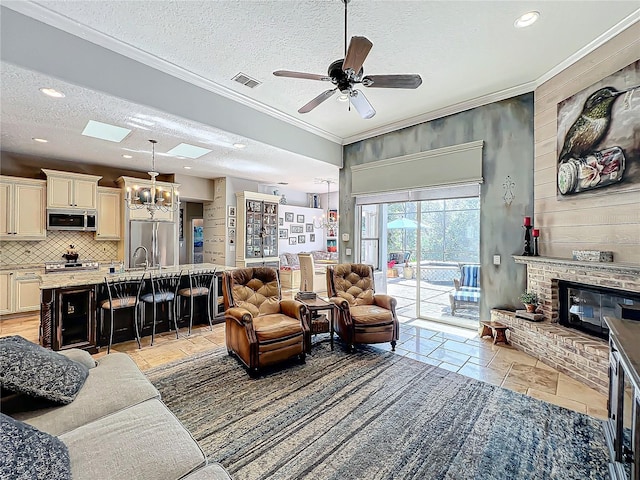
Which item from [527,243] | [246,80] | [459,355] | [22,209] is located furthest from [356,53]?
[22,209]

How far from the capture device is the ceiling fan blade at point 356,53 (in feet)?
6.22

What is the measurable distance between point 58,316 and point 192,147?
292cm

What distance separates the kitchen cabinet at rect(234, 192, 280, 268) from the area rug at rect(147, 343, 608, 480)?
4333 mm

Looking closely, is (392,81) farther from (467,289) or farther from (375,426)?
(467,289)

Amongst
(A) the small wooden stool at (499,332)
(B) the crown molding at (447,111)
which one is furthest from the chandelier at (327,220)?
(A) the small wooden stool at (499,332)

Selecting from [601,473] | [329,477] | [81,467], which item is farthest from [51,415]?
[601,473]

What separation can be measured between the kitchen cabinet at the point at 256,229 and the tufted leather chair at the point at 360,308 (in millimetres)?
3770

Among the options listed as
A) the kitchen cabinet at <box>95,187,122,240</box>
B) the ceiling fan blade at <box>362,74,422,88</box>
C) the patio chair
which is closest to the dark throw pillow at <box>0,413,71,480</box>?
the ceiling fan blade at <box>362,74,422,88</box>

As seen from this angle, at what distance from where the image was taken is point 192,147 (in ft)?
15.5

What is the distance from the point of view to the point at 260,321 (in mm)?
3320

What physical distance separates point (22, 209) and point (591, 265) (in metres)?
8.16

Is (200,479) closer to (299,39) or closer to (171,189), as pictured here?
(299,39)

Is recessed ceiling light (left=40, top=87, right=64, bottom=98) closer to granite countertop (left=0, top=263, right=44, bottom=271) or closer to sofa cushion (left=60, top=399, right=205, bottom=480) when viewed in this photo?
sofa cushion (left=60, top=399, right=205, bottom=480)

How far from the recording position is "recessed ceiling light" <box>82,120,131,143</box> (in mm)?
3877
